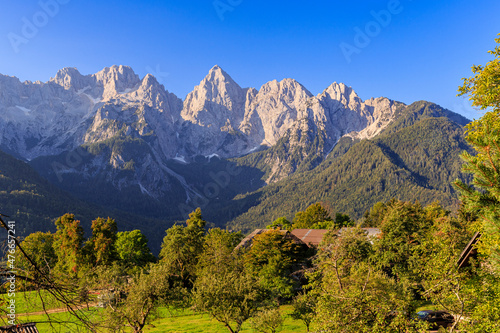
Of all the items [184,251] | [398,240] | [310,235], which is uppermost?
[184,251]

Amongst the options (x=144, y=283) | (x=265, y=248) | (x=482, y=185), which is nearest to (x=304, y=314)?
(x=144, y=283)

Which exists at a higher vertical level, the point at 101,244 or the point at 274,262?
the point at 101,244

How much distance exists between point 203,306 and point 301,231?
57.9 m

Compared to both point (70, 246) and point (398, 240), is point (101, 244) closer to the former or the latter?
point (70, 246)

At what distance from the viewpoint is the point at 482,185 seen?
9719 mm

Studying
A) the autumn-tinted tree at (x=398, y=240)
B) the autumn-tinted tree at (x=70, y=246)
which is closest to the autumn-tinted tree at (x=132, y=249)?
the autumn-tinted tree at (x=70, y=246)

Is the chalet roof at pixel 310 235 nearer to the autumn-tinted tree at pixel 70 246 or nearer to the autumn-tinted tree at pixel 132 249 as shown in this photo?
the autumn-tinted tree at pixel 132 249

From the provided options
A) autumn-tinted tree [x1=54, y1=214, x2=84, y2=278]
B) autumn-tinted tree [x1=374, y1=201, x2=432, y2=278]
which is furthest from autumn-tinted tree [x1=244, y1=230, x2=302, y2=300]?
autumn-tinted tree [x1=54, y1=214, x2=84, y2=278]

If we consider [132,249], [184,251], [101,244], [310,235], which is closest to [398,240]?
[310,235]

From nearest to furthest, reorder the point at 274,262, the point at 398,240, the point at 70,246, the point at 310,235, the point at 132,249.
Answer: the point at 398,240 → the point at 274,262 → the point at 70,246 → the point at 132,249 → the point at 310,235

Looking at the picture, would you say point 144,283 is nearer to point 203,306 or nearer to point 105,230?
A: point 203,306

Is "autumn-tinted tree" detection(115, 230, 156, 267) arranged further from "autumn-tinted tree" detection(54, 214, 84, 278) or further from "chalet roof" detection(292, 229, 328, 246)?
"chalet roof" detection(292, 229, 328, 246)

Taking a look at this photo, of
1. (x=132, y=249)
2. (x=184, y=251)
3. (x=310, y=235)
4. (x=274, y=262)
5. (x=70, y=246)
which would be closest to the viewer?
(x=274, y=262)

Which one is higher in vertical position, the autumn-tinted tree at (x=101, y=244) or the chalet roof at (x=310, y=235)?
the autumn-tinted tree at (x=101, y=244)
